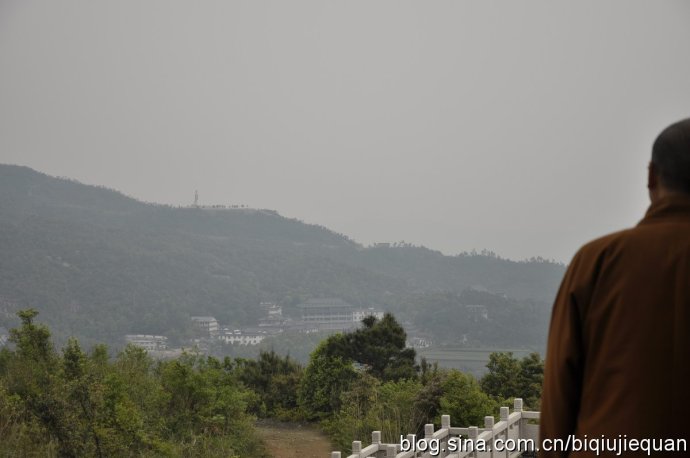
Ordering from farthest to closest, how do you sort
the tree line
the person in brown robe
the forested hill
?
the forested hill → the tree line → the person in brown robe

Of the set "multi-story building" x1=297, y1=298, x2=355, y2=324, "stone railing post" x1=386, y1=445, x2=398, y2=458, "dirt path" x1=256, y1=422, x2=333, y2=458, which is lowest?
"dirt path" x1=256, y1=422, x2=333, y2=458

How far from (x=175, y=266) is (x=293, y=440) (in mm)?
46835

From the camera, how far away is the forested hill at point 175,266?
53219mm

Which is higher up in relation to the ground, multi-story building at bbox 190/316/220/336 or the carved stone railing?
the carved stone railing

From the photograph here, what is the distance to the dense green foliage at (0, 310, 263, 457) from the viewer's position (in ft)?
37.4

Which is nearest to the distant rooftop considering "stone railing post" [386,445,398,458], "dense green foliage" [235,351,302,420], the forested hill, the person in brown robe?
the forested hill

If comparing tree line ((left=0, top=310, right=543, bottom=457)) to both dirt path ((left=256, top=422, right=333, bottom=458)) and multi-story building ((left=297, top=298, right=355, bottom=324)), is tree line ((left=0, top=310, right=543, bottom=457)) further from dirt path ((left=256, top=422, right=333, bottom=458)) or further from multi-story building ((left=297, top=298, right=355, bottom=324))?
multi-story building ((left=297, top=298, right=355, bottom=324))

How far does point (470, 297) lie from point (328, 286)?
1314cm

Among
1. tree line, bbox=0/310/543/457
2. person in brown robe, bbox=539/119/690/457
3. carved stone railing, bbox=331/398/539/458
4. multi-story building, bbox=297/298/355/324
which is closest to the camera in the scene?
person in brown robe, bbox=539/119/690/457

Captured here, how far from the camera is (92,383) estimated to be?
11781 millimetres

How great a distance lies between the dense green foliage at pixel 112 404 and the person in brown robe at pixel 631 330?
10.2 metres

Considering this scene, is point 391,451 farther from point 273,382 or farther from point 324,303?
point 324,303

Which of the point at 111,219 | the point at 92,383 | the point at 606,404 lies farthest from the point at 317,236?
the point at 606,404

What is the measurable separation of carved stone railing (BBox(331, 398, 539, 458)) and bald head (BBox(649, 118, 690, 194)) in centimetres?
706
